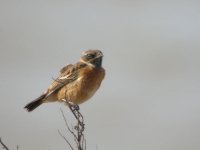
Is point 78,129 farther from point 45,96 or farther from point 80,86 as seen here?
point 45,96

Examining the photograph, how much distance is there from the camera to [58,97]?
7.15 meters

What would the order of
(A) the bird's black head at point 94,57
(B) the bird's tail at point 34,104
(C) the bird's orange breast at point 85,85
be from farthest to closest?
(B) the bird's tail at point 34,104
(A) the bird's black head at point 94,57
(C) the bird's orange breast at point 85,85

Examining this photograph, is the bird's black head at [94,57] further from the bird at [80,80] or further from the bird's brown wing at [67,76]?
the bird's brown wing at [67,76]

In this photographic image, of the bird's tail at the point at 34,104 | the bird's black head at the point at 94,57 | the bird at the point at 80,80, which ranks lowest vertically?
the bird's tail at the point at 34,104

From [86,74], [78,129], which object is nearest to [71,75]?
[86,74]

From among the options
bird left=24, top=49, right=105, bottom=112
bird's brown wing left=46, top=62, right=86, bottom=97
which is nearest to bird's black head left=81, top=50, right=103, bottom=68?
bird left=24, top=49, right=105, bottom=112

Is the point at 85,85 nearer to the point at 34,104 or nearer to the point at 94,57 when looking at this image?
the point at 94,57

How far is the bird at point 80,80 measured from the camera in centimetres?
678

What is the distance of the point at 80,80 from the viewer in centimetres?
689

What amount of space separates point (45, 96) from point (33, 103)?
20cm

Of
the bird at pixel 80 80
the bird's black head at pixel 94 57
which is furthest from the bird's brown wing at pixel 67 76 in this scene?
the bird's black head at pixel 94 57

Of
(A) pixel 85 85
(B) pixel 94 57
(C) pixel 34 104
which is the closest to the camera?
(A) pixel 85 85

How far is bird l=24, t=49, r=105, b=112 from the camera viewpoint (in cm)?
678

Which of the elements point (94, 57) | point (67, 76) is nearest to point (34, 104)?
point (67, 76)
